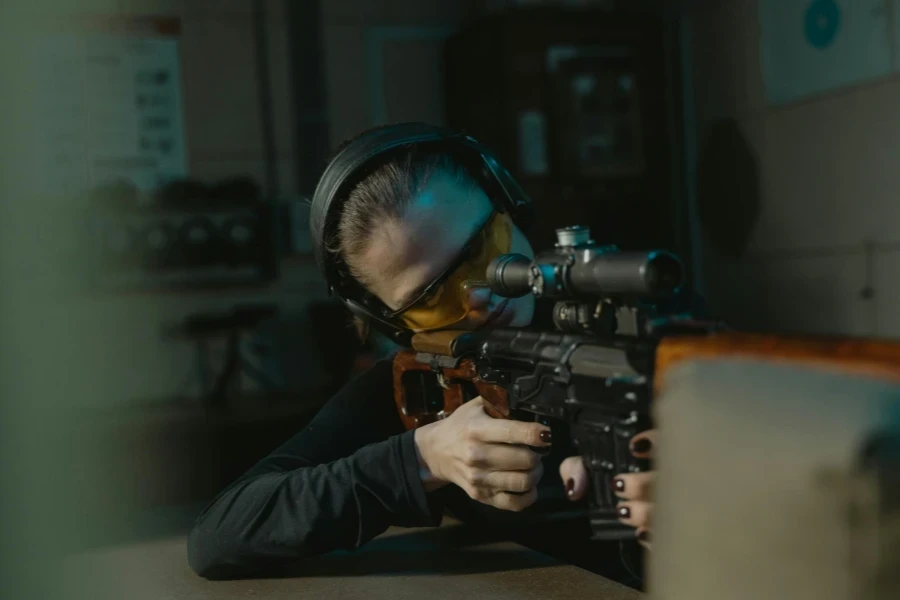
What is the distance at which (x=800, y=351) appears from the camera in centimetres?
50

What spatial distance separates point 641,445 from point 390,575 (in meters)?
0.41

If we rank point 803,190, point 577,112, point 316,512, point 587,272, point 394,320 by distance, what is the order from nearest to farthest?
point 587,272 < point 316,512 < point 394,320 < point 803,190 < point 577,112

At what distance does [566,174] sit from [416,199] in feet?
6.93

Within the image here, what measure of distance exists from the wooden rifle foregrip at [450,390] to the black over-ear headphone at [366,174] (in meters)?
0.05

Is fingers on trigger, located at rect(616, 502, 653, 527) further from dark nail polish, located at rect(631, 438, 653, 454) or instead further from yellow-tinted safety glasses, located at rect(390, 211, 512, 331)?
yellow-tinted safety glasses, located at rect(390, 211, 512, 331)

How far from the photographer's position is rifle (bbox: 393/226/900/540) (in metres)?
0.53

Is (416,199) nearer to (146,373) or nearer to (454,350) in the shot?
(454,350)

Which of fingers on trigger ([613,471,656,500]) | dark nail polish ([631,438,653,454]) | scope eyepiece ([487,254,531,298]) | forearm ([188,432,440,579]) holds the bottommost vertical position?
forearm ([188,432,440,579])

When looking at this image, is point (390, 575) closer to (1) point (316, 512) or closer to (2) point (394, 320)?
(1) point (316, 512)

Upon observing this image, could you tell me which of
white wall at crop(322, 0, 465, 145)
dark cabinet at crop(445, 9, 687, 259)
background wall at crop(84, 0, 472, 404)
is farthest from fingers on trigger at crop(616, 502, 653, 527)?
white wall at crop(322, 0, 465, 145)

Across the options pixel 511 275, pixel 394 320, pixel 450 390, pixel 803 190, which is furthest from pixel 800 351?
pixel 803 190

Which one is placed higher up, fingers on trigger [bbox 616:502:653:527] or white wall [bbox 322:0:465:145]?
white wall [bbox 322:0:465:145]

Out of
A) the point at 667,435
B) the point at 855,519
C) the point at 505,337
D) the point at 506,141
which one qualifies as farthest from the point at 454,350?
the point at 506,141

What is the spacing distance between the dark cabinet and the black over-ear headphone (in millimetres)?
1903
